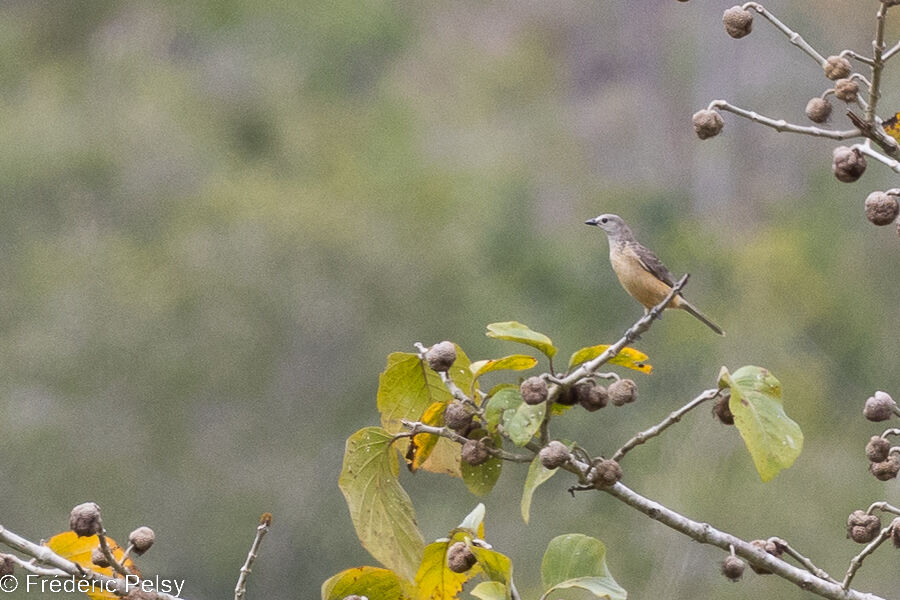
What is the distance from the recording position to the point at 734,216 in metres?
23.2

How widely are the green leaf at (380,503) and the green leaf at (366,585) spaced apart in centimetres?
Result: 4

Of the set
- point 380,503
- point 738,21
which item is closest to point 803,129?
point 738,21

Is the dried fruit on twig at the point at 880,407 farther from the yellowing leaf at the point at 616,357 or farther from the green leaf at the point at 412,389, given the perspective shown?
the green leaf at the point at 412,389

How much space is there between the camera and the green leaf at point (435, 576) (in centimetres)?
210

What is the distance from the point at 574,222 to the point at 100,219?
7720 millimetres

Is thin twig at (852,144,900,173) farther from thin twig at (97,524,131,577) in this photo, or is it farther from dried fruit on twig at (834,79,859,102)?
thin twig at (97,524,131,577)

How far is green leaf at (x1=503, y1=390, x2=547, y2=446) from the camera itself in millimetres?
1962

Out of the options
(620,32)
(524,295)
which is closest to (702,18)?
(620,32)

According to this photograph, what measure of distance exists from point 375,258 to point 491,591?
15.8m

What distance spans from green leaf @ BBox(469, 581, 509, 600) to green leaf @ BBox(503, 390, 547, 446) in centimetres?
19

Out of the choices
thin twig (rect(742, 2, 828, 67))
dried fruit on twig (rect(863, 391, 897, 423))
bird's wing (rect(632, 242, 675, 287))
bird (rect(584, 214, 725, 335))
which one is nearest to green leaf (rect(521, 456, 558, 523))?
dried fruit on twig (rect(863, 391, 897, 423))

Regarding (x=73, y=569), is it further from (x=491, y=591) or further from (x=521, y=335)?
(x=521, y=335)

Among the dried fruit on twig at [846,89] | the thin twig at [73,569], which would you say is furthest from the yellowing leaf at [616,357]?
the thin twig at [73,569]

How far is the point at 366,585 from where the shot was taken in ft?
7.02
